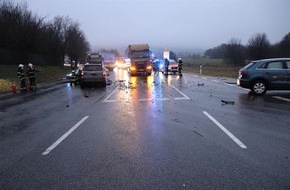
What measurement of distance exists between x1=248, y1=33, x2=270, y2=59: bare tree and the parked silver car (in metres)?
76.9

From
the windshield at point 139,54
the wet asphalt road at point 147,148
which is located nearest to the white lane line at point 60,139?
the wet asphalt road at point 147,148

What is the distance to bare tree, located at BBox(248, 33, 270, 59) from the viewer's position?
92125 mm

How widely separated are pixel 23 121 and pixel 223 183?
7.89 meters

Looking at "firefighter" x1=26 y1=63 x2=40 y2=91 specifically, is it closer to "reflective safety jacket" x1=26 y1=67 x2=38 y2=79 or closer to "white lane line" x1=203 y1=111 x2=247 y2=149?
"reflective safety jacket" x1=26 y1=67 x2=38 y2=79

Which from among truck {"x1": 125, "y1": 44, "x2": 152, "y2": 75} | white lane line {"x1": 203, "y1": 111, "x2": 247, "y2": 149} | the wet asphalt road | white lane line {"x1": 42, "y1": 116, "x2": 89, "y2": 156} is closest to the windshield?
truck {"x1": 125, "y1": 44, "x2": 152, "y2": 75}

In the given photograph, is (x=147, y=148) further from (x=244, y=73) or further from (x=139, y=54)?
(x=139, y=54)

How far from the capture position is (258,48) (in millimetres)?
94688

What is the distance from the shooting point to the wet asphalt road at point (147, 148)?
18.6 feet

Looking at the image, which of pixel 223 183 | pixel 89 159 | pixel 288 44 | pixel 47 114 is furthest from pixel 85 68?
pixel 288 44

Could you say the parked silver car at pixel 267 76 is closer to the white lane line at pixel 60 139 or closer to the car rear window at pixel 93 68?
the white lane line at pixel 60 139

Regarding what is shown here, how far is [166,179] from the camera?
5660mm

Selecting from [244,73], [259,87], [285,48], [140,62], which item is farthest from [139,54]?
[285,48]

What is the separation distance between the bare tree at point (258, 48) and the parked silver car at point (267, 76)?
76863mm

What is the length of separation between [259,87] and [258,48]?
268 feet
